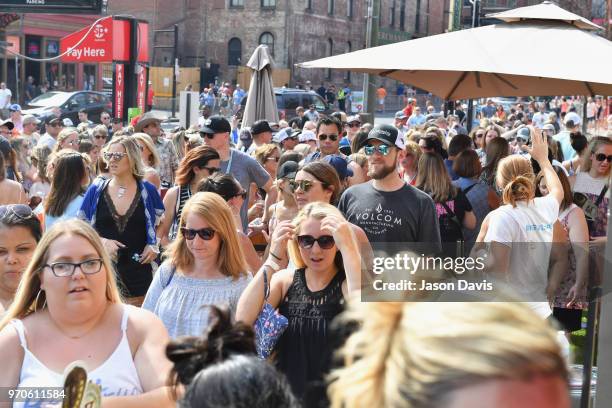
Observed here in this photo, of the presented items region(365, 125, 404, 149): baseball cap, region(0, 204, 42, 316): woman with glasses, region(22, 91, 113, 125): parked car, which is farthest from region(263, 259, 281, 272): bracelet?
region(22, 91, 113, 125): parked car

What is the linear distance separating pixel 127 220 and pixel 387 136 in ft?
6.63

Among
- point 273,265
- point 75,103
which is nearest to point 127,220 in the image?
point 273,265

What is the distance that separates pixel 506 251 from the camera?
4.73 metres

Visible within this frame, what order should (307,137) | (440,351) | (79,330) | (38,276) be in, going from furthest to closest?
(307,137)
(38,276)
(79,330)
(440,351)

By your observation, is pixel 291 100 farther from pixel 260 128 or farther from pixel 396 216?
pixel 396 216

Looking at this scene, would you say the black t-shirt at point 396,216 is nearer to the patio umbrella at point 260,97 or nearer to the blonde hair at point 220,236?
the blonde hair at point 220,236

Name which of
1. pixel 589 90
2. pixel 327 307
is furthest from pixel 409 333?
pixel 589 90

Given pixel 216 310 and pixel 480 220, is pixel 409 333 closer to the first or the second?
pixel 216 310

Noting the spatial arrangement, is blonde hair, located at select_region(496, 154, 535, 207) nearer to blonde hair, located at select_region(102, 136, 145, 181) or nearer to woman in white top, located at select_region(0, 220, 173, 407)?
blonde hair, located at select_region(102, 136, 145, 181)

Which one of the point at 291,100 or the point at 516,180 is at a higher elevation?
the point at 516,180

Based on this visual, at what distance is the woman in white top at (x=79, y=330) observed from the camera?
131 inches

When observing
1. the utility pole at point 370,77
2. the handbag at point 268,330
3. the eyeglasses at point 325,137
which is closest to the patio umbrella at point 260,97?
the utility pole at point 370,77

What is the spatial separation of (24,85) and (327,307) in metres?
43.6

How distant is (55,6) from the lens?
15820 mm
